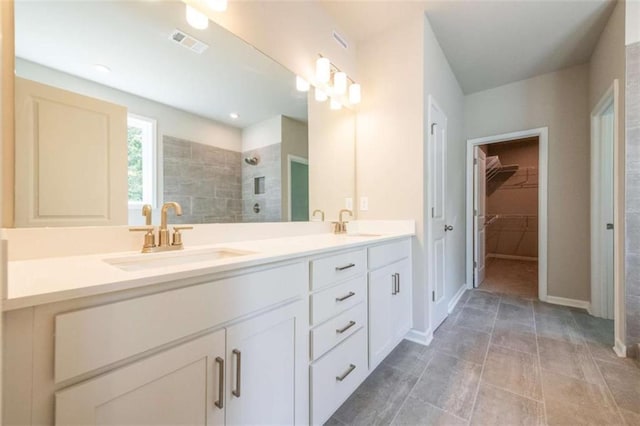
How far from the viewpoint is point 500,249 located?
5652mm

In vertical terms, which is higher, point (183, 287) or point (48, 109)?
point (48, 109)

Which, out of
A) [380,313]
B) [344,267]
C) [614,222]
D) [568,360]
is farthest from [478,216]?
[344,267]

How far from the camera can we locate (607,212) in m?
2.42

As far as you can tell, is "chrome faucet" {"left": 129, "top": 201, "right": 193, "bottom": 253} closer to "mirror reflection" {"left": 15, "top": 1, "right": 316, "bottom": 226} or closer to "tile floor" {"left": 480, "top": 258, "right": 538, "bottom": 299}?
"mirror reflection" {"left": 15, "top": 1, "right": 316, "bottom": 226}

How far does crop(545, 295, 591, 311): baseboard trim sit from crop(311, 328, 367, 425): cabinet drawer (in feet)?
8.75

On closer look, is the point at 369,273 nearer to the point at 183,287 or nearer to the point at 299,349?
the point at 299,349

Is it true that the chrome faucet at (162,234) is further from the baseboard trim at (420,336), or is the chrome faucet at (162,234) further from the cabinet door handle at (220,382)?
the baseboard trim at (420,336)

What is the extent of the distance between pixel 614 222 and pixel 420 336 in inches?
65.8

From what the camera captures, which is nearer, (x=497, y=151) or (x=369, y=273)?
(x=369, y=273)

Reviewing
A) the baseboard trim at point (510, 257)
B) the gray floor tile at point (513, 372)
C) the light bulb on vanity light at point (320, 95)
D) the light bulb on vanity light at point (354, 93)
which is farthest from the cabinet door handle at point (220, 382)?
the baseboard trim at point (510, 257)

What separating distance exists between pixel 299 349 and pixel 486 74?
135 inches

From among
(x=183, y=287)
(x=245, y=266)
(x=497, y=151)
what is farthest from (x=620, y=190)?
(x=497, y=151)

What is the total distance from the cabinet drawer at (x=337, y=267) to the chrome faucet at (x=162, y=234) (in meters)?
0.60

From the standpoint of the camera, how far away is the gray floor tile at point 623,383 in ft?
4.50
